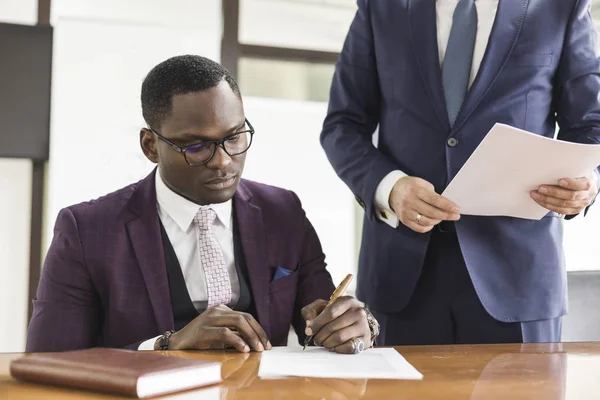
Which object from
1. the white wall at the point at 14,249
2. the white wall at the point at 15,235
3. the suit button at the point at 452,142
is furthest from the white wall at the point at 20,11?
the suit button at the point at 452,142

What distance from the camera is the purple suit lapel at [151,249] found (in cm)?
153

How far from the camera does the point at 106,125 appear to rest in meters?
3.85

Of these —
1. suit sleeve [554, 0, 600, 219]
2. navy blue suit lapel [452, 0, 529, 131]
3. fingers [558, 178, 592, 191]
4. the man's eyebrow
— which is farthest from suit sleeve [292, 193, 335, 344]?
suit sleeve [554, 0, 600, 219]

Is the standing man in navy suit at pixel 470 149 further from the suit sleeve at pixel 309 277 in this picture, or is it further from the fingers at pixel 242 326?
the fingers at pixel 242 326

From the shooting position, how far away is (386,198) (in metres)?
1.71

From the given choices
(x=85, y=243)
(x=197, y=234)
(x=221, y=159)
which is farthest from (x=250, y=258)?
(x=85, y=243)

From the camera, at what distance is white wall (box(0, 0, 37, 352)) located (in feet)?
12.6

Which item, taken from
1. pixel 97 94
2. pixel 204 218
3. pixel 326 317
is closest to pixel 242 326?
pixel 326 317

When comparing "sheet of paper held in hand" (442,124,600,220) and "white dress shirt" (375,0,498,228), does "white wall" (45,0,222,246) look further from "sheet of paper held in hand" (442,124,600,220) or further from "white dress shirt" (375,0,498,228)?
"sheet of paper held in hand" (442,124,600,220)

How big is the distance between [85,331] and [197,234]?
0.34 meters

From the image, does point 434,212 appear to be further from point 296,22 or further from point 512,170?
point 296,22

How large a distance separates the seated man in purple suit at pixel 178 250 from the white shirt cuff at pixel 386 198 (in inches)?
8.5

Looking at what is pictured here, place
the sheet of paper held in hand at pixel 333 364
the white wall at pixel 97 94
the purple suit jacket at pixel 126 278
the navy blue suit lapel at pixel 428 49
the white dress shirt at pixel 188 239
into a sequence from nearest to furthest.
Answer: the sheet of paper held in hand at pixel 333 364 → the purple suit jacket at pixel 126 278 → the white dress shirt at pixel 188 239 → the navy blue suit lapel at pixel 428 49 → the white wall at pixel 97 94

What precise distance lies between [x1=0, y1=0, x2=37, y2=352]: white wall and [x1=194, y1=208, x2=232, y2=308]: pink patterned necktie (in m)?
2.52
